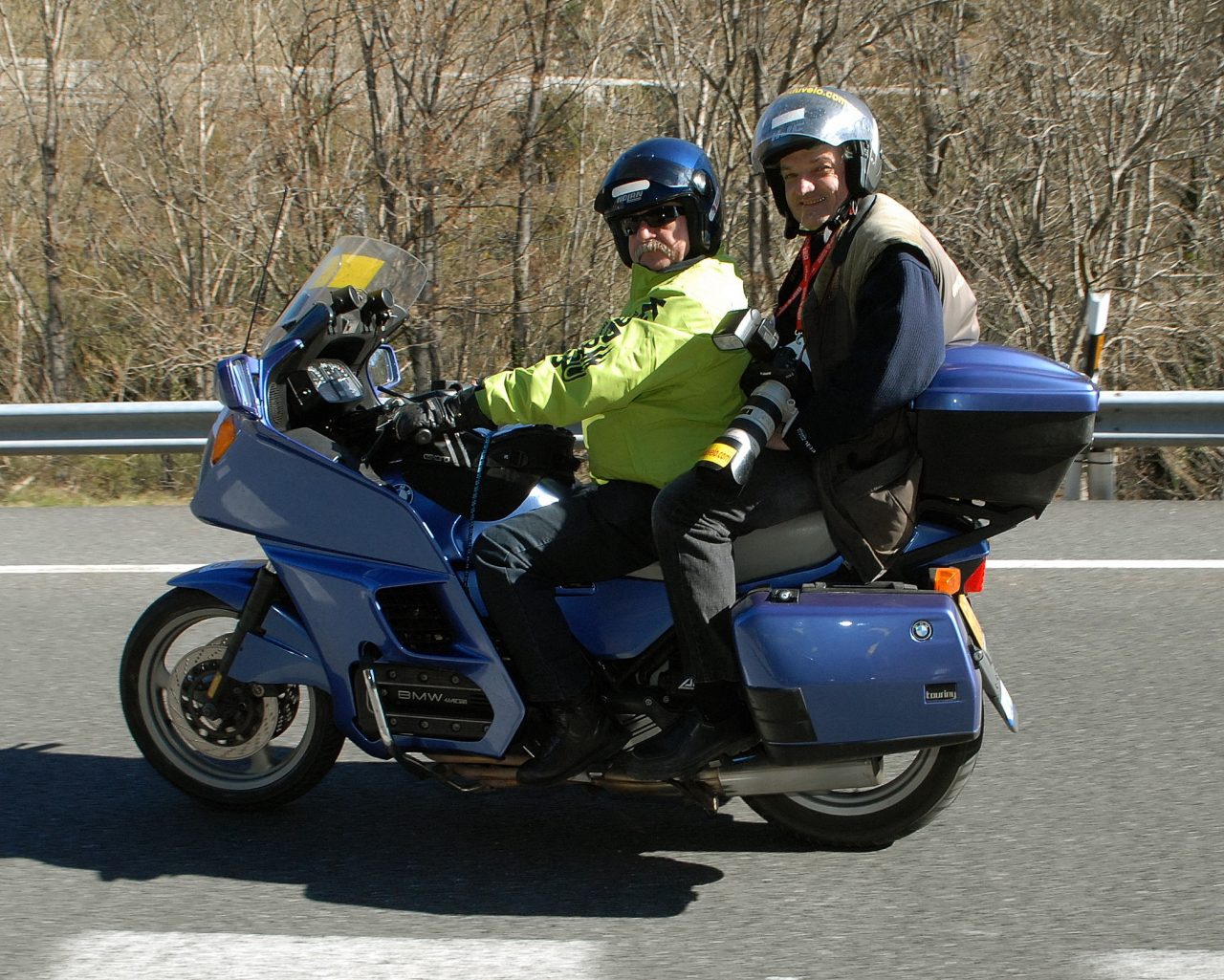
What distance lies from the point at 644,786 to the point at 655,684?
0.25m

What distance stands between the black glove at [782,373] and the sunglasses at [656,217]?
0.39 metres

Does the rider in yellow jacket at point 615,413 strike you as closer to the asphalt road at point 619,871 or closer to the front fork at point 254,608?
the asphalt road at point 619,871

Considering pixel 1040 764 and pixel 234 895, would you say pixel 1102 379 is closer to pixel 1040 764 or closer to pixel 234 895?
pixel 1040 764

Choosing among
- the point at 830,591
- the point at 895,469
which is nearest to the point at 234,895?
the point at 830,591

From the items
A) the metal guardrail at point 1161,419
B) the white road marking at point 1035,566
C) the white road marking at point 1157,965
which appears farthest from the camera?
the metal guardrail at point 1161,419

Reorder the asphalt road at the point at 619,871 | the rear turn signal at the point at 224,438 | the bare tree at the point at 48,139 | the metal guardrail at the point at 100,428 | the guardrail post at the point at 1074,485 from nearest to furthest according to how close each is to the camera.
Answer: the asphalt road at the point at 619,871 → the rear turn signal at the point at 224,438 → the metal guardrail at the point at 100,428 → the guardrail post at the point at 1074,485 → the bare tree at the point at 48,139

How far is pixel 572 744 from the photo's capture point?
3.59 metres

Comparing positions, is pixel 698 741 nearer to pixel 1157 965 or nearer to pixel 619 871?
pixel 619 871

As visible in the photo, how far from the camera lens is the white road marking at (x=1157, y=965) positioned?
2.99 metres

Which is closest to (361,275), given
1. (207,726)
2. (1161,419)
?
(207,726)

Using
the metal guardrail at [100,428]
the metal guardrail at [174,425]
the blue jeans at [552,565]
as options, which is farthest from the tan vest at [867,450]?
the metal guardrail at [100,428]

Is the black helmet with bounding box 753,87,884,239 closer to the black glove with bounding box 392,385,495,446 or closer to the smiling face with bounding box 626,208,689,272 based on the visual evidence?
the smiling face with bounding box 626,208,689,272

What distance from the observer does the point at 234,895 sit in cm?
347

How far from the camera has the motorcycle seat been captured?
349 centimetres
